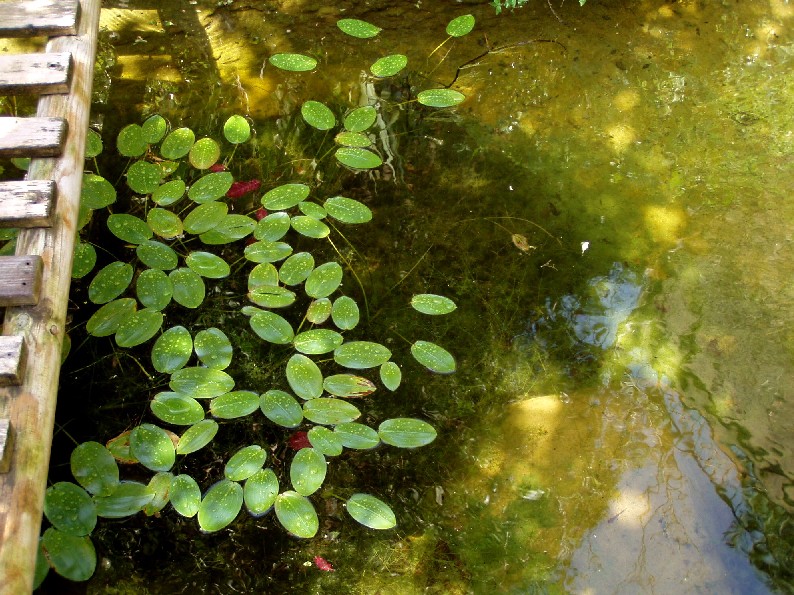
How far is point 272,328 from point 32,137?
0.76m

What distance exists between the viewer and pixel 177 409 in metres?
1.69

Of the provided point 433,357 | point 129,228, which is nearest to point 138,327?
point 129,228

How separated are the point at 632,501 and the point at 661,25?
5.65 feet

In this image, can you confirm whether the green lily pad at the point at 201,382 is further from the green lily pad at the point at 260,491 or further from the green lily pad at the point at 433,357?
the green lily pad at the point at 433,357

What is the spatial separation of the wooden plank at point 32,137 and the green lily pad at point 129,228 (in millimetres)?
262

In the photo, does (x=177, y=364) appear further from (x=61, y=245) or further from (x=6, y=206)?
(x=6, y=206)

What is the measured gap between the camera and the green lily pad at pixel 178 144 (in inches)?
82.8

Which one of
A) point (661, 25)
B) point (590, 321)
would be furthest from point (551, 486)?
point (661, 25)

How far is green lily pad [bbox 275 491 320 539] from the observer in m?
1.58

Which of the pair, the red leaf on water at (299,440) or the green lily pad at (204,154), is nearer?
the red leaf on water at (299,440)

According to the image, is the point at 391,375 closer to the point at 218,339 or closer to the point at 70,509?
the point at 218,339

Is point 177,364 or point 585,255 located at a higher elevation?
point 585,255

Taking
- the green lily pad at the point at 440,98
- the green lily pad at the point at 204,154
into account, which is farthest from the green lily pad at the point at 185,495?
the green lily pad at the point at 440,98

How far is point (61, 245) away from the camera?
162 cm
